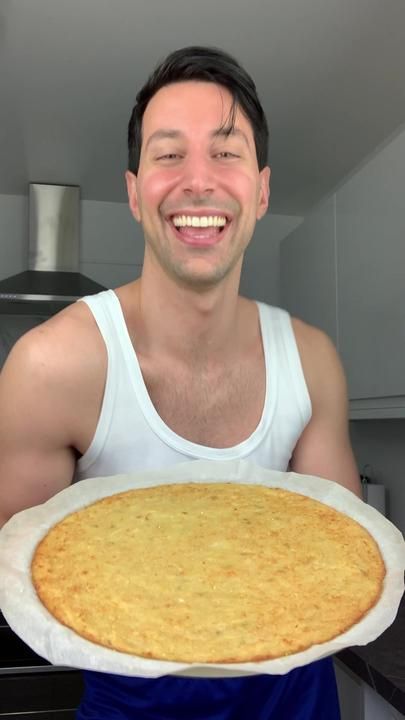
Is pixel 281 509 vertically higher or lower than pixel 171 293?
lower

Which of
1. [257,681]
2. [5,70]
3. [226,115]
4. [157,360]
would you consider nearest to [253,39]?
[5,70]

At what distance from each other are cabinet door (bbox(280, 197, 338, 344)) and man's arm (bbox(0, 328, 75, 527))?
184cm

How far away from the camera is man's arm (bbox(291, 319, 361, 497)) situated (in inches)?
40.3

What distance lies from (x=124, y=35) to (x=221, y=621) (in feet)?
5.48

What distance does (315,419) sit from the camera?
3.40 ft

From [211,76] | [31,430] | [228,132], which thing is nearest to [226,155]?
[228,132]

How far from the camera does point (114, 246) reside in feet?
11.0

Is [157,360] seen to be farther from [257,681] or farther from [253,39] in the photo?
[253,39]

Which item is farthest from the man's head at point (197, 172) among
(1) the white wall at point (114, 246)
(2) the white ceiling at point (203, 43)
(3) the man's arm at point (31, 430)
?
(1) the white wall at point (114, 246)

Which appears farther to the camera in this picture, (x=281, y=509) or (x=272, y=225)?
(x=272, y=225)

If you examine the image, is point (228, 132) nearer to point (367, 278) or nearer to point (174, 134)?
point (174, 134)

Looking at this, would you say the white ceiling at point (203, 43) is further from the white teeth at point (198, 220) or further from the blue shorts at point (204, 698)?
the blue shorts at point (204, 698)

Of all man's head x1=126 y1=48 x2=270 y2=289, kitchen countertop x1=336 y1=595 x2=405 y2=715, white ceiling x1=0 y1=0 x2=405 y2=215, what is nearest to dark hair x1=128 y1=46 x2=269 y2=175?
man's head x1=126 y1=48 x2=270 y2=289

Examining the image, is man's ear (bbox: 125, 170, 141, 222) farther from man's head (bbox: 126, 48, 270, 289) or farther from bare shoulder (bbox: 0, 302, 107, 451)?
bare shoulder (bbox: 0, 302, 107, 451)
